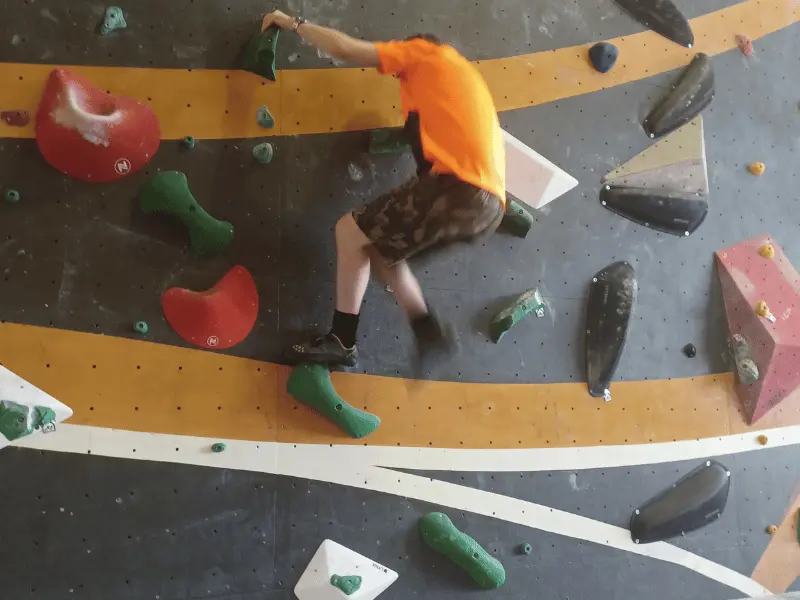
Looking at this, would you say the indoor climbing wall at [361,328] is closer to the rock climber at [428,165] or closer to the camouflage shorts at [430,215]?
the rock climber at [428,165]

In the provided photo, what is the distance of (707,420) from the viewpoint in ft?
7.88

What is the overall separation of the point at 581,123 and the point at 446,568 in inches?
58.1

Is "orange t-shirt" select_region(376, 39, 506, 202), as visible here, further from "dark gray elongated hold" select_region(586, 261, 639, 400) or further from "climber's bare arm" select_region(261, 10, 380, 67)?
"dark gray elongated hold" select_region(586, 261, 639, 400)

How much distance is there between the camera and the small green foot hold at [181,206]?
1666 mm

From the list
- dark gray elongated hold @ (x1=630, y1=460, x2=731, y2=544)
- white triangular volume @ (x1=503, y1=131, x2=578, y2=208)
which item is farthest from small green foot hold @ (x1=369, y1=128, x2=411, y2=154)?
dark gray elongated hold @ (x1=630, y1=460, x2=731, y2=544)

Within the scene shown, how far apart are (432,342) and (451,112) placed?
64cm

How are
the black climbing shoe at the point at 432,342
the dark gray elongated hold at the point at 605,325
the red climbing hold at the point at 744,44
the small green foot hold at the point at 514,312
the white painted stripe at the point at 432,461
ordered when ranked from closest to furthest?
the white painted stripe at the point at 432,461, the black climbing shoe at the point at 432,342, the small green foot hold at the point at 514,312, the dark gray elongated hold at the point at 605,325, the red climbing hold at the point at 744,44

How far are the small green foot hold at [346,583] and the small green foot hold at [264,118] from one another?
3.95 ft

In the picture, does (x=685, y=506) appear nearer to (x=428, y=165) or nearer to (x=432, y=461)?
(x=432, y=461)

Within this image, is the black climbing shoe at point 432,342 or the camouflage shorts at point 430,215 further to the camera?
the black climbing shoe at point 432,342

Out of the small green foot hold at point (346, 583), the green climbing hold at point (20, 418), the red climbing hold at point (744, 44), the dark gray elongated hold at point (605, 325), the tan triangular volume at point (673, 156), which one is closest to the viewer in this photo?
the green climbing hold at point (20, 418)

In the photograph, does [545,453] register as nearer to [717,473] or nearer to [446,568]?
A: [446,568]

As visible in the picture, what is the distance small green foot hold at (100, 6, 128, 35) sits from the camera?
5.52 feet

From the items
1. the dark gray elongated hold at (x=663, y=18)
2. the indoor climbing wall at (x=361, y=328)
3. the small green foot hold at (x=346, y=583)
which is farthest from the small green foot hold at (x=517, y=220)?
the small green foot hold at (x=346, y=583)
